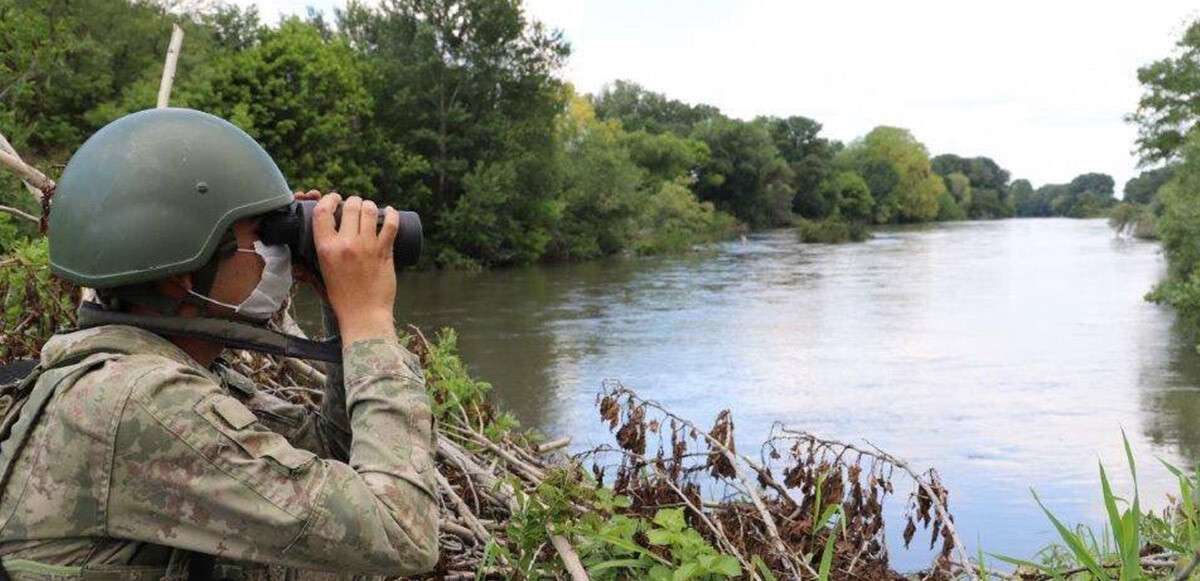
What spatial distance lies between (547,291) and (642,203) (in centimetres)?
1525

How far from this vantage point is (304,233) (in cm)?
176

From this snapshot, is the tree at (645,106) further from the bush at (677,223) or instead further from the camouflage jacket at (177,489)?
the camouflage jacket at (177,489)

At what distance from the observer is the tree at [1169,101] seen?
132 feet

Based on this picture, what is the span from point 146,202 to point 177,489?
0.46 m

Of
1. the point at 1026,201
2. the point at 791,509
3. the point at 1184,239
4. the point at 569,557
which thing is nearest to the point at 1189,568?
the point at 569,557

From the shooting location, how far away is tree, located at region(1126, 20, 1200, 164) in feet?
132

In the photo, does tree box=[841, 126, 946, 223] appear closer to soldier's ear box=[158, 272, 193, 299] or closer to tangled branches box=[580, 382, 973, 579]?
tangled branches box=[580, 382, 973, 579]

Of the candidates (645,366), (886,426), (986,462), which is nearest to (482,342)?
(645,366)

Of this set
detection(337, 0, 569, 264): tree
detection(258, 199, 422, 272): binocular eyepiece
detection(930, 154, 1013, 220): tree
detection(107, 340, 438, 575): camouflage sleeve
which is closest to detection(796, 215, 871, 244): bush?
detection(337, 0, 569, 264): tree

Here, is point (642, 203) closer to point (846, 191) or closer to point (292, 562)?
point (292, 562)

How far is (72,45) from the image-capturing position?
76.6 feet

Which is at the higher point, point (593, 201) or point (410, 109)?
point (410, 109)

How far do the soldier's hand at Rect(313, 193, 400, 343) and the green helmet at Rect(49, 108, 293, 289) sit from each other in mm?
144

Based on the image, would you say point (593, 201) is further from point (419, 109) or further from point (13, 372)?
point (13, 372)
